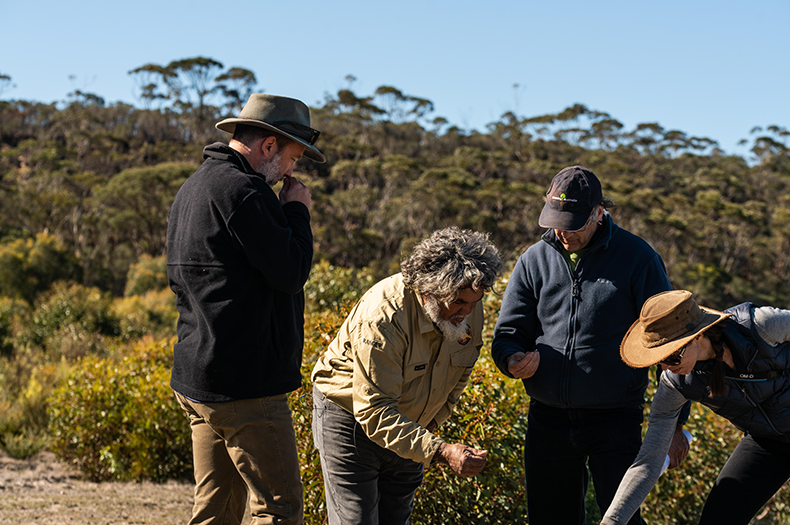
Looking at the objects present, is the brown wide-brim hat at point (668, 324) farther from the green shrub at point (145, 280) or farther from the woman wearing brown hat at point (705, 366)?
the green shrub at point (145, 280)

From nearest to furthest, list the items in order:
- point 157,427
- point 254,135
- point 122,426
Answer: point 254,135, point 157,427, point 122,426

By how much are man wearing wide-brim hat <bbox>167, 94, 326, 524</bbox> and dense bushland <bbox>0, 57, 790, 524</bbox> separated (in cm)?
58

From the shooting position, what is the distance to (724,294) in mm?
26359

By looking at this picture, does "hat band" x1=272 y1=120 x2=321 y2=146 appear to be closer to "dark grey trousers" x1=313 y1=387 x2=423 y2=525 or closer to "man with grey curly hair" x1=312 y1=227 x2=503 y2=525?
"man with grey curly hair" x1=312 y1=227 x2=503 y2=525

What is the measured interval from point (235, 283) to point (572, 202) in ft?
4.02

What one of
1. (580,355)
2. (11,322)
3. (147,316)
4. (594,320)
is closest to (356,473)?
(580,355)

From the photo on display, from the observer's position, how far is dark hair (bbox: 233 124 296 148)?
7.01 ft

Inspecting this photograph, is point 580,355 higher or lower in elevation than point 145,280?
higher

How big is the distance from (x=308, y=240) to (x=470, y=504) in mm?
1632

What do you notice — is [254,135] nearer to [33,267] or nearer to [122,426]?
[122,426]

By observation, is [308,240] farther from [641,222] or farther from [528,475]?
[641,222]

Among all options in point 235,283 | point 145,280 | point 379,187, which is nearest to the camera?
point 235,283

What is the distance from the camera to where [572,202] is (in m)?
2.32

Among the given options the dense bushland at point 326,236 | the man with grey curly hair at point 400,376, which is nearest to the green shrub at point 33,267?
the dense bushland at point 326,236
